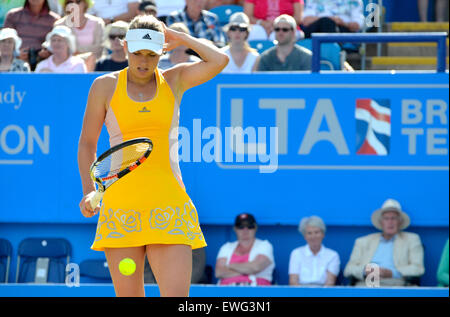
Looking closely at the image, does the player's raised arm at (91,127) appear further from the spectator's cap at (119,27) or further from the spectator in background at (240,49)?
the spectator's cap at (119,27)

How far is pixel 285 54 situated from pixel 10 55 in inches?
92.3

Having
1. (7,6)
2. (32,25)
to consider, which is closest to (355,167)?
(32,25)

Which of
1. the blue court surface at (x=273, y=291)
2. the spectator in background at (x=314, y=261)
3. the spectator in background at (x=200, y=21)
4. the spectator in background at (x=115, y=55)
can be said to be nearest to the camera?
the blue court surface at (x=273, y=291)

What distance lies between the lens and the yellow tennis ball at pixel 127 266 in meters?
4.50

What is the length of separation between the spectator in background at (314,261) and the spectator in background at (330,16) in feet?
7.38

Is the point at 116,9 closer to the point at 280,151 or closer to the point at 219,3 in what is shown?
the point at 219,3

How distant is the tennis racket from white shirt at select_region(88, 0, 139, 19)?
5.29 meters

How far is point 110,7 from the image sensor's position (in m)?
9.63

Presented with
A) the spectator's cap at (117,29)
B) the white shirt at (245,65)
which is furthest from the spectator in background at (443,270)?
the spectator's cap at (117,29)

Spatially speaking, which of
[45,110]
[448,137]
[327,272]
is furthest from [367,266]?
[45,110]

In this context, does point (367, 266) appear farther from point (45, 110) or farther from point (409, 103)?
point (45, 110)

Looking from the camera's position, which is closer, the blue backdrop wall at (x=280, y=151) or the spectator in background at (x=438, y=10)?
the blue backdrop wall at (x=280, y=151)

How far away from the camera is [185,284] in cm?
450
